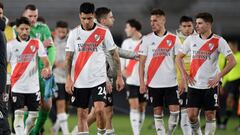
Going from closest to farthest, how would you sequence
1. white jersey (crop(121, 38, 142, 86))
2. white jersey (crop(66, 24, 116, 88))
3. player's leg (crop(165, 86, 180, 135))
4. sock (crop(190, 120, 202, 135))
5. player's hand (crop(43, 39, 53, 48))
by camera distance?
white jersey (crop(66, 24, 116, 88))
sock (crop(190, 120, 202, 135))
player's leg (crop(165, 86, 180, 135))
player's hand (crop(43, 39, 53, 48))
white jersey (crop(121, 38, 142, 86))

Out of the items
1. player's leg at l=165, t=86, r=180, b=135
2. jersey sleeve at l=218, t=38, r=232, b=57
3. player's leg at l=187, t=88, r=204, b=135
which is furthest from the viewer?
player's leg at l=165, t=86, r=180, b=135

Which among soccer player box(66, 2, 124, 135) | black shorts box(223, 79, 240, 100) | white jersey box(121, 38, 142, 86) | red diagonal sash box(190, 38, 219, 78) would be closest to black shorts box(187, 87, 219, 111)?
red diagonal sash box(190, 38, 219, 78)

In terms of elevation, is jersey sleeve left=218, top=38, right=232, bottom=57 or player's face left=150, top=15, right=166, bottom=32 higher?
player's face left=150, top=15, right=166, bottom=32

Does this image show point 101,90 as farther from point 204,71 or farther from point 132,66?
point 132,66

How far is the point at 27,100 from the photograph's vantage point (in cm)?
1328

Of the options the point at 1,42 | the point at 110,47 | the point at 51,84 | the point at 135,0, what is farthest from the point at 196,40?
the point at 135,0

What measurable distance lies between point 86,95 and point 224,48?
2181 mm

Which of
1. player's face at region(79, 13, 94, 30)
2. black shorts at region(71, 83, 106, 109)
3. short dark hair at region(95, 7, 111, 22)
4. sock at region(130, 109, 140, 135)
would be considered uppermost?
short dark hair at region(95, 7, 111, 22)

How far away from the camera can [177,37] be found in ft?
44.4

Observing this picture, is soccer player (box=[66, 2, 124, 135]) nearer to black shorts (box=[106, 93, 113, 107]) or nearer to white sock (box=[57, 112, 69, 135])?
black shorts (box=[106, 93, 113, 107])

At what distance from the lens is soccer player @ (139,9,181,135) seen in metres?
13.3

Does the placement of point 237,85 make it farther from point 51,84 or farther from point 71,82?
point 71,82

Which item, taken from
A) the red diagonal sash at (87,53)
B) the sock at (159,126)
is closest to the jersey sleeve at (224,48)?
the sock at (159,126)

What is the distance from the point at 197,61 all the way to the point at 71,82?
204 centimetres
